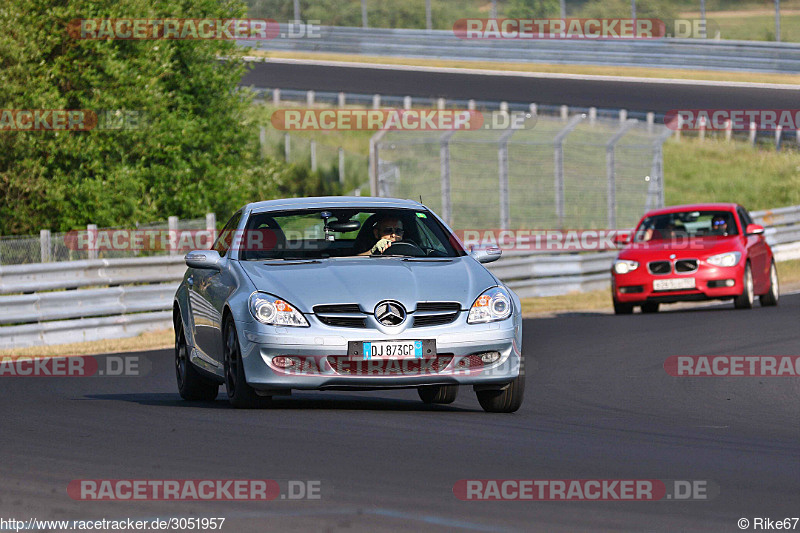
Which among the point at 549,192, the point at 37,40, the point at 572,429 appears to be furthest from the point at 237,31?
the point at 572,429

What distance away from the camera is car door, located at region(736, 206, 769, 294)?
21.4 metres

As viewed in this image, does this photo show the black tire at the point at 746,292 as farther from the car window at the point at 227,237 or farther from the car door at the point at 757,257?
the car window at the point at 227,237

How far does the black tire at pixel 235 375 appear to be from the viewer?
9.98m

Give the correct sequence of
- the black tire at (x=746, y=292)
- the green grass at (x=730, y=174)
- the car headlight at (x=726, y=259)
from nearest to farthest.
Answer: the car headlight at (x=726, y=259), the black tire at (x=746, y=292), the green grass at (x=730, y=174)

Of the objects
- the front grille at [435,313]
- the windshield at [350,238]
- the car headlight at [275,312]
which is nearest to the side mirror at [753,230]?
the windshield at [350,238]

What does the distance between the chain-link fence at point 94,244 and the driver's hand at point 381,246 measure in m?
10.2

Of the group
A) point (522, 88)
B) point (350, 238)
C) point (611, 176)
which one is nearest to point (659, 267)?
point (611, 176)

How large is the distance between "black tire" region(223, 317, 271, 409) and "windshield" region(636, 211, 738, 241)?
12.7m

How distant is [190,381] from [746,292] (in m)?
11.6

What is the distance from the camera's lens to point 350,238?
1119cm

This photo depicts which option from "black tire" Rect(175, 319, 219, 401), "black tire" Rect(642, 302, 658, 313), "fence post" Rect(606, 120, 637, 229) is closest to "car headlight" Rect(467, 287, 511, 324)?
"black tire" Rect(175, 319, 219, 401)

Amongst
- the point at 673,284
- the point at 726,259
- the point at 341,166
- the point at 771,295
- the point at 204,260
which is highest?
the point at 204,260

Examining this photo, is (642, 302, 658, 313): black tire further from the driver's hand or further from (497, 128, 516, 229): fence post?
the driver's hand

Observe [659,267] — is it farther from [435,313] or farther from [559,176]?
[435,313]
